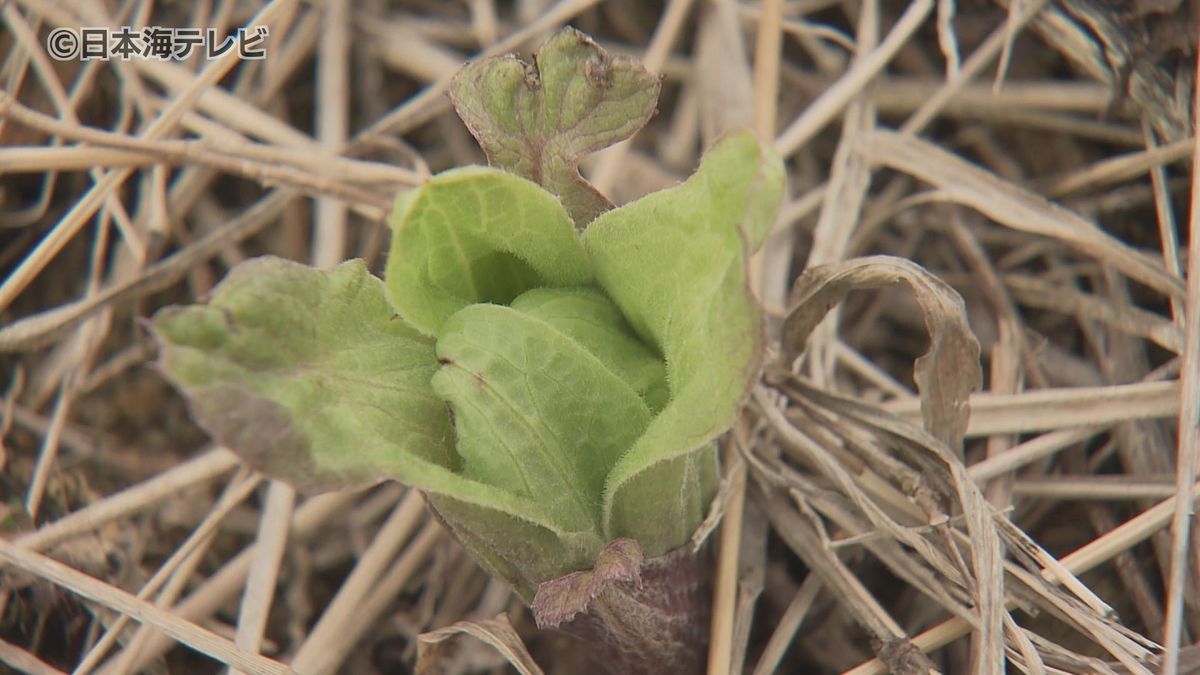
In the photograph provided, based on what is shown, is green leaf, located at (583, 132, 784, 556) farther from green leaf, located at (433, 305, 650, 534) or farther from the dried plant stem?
the dried plant stem

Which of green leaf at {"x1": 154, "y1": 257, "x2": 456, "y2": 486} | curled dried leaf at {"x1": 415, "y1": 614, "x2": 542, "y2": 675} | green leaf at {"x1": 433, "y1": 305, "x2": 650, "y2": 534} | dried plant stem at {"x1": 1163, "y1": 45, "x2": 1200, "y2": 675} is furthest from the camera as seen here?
curled dried leaf at {"x1": 415, "y1": 614, "x2": 542, "y2": 675}

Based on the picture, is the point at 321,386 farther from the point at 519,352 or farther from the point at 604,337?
the point at 604,337

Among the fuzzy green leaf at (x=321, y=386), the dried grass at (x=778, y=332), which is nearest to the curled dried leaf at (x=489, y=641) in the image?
the dried grass at (x=778, y=332)

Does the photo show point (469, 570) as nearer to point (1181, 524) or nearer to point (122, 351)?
point (122, 351)

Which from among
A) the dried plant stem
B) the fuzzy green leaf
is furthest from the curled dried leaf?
the dried plant stem

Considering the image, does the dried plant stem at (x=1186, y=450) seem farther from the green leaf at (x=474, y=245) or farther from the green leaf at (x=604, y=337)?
the green leaf at (x=474, y=245)

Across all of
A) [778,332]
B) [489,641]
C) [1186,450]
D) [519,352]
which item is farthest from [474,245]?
[1186,450]
